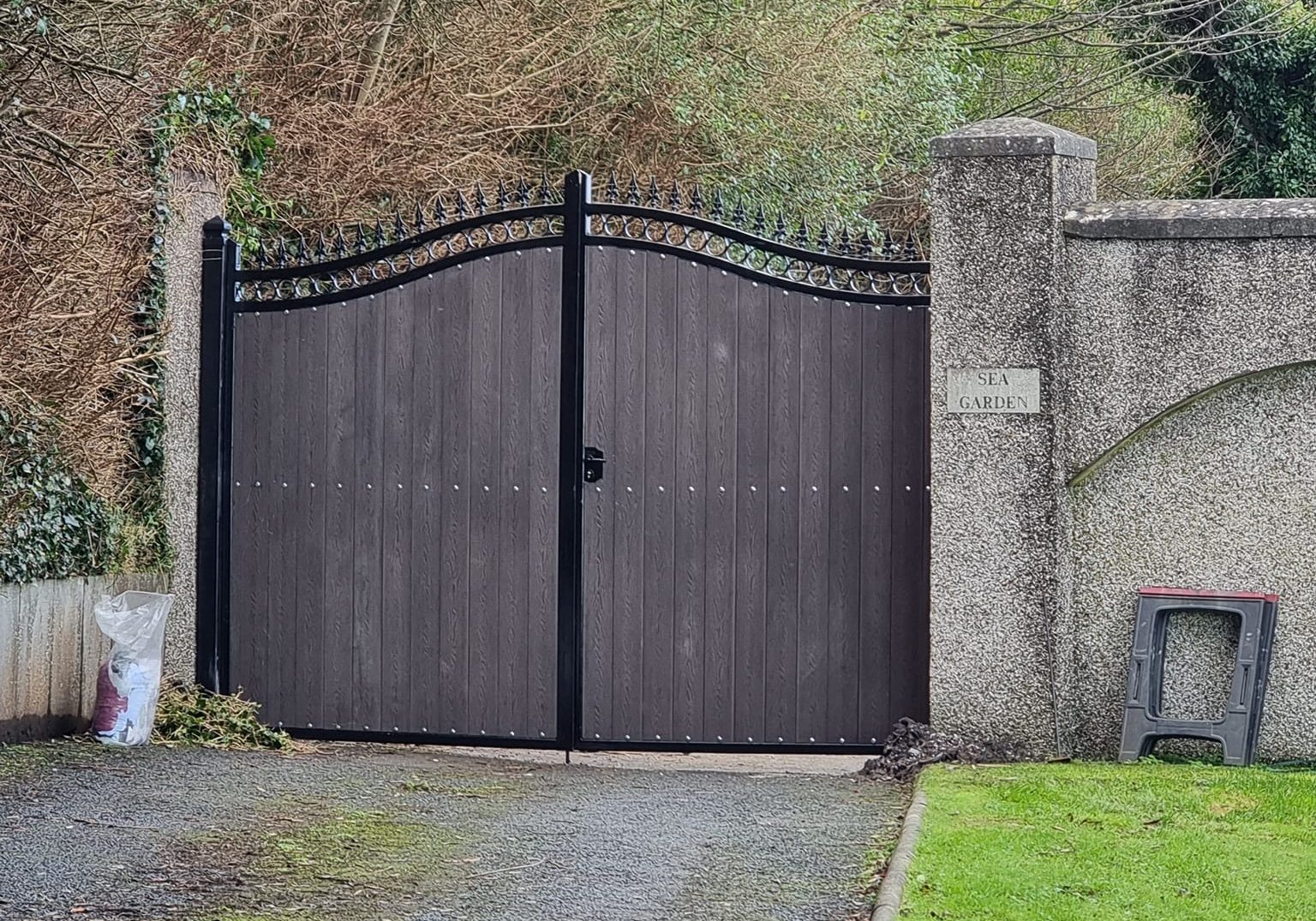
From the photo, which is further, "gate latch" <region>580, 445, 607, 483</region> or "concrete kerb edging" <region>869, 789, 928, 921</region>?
"gate latch" <region>580, 445, 607, 483</region>

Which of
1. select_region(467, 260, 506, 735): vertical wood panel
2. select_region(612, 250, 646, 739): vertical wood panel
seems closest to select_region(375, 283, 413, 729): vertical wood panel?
select_region(467, 260, 506, 735): vertical wood panel

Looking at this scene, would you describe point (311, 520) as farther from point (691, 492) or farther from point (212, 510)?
point (691, 492)

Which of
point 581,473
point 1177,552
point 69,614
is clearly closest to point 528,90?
point 581,473

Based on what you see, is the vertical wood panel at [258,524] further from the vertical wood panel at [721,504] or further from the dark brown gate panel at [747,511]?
the vertical wood panel at [721,504]

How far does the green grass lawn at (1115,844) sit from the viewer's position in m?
4.37

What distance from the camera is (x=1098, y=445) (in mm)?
6609

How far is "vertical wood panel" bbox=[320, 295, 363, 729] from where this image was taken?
24.9ft

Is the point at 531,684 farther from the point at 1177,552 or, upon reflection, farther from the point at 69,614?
the point at 1177,552

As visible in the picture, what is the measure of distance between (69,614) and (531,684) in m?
1.99

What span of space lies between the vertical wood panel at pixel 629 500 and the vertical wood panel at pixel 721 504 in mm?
288

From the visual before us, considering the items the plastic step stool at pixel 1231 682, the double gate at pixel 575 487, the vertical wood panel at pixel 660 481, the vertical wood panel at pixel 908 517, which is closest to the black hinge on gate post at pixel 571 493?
the double gate at pixel 575 487

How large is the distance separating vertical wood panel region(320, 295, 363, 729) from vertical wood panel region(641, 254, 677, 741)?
4.52 feet

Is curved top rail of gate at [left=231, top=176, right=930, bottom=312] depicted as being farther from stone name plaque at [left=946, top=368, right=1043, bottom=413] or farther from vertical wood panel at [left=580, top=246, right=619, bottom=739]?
stone name plaque at [left=946, top=368, right=1043, bottom=413]

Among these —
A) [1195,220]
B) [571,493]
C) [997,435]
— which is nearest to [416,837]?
[571,493]
